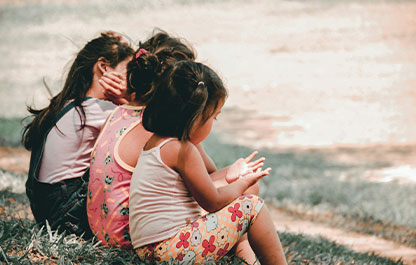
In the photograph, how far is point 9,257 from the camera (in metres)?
2.44

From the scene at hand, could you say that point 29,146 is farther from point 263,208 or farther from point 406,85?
point 406,85

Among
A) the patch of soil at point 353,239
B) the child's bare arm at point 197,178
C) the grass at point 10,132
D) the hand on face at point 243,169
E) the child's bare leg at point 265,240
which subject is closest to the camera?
the child's bare arm at point 197,178

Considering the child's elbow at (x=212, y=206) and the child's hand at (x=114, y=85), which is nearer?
the child's elbow at (x=212, y=206)

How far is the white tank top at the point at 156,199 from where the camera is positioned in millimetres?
2414

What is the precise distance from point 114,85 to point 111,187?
696mm

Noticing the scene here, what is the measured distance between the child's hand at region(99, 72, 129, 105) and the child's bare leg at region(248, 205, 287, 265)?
116 centimetres

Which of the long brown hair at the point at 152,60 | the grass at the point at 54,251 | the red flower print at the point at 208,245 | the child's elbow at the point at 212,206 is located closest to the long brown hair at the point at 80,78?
the long brown hair at the point at 152,60

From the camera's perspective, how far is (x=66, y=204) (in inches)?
117

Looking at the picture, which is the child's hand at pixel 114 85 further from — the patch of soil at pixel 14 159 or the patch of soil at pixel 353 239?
the patch of soil at pixel 14 159

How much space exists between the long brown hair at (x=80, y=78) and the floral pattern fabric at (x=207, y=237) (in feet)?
3.65

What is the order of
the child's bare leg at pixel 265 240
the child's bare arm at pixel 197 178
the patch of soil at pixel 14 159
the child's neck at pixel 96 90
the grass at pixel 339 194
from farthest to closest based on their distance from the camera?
the patch of soil at pixel 14 159
the grass at pixel 339 194
the child's neck at pixel 96 90
the child's bare leg at pixel 265 240
the child's bare arm at pixel 197 178

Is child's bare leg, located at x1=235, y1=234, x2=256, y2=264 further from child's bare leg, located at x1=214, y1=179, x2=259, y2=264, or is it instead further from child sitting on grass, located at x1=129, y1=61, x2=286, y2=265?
child sitting on grass, located at x1=129, y1=61, x2=286, y2=265

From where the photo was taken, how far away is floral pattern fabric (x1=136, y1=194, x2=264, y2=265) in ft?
7.85

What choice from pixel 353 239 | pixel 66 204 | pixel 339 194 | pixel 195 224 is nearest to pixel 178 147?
pixel 195 224
